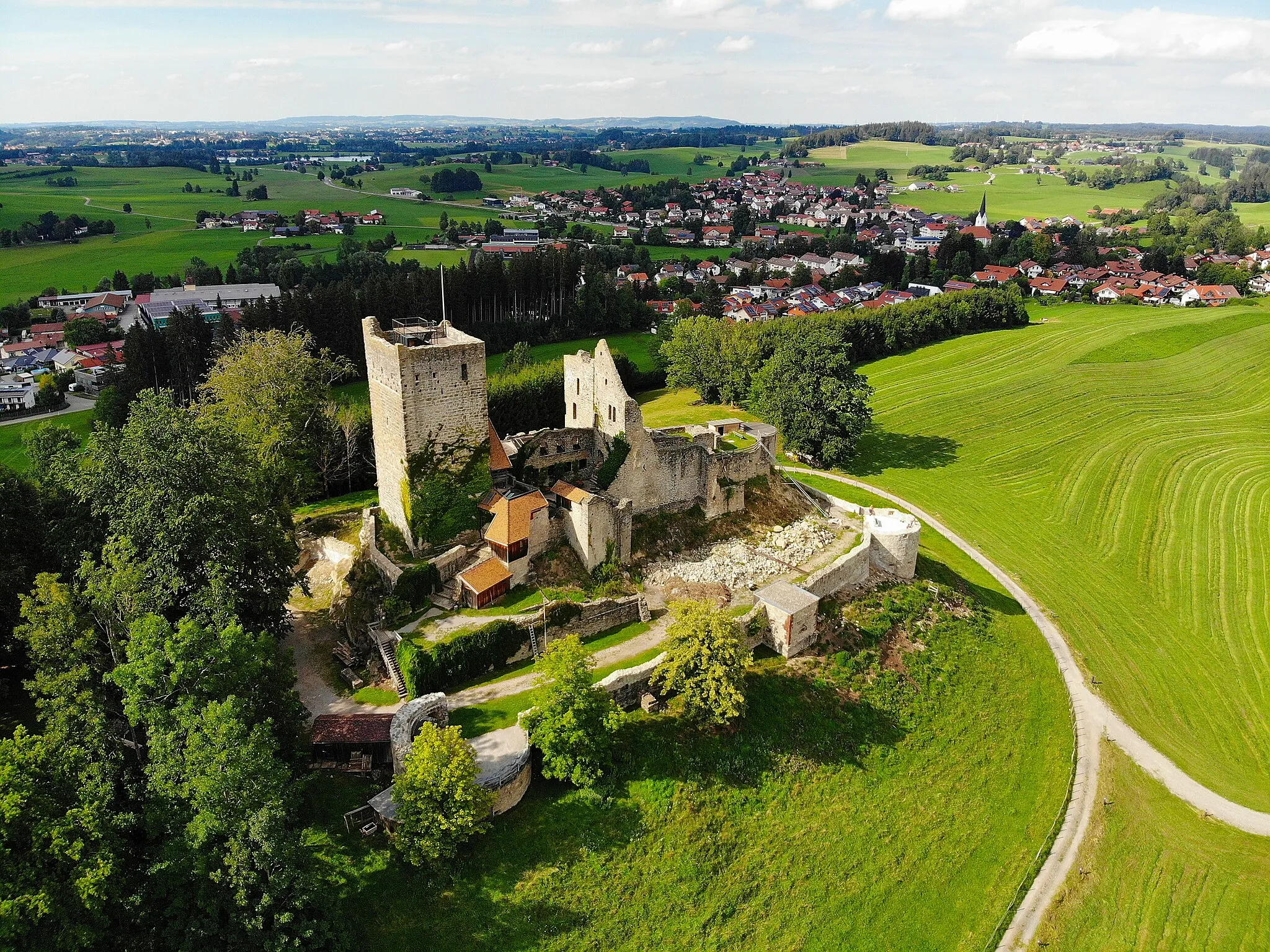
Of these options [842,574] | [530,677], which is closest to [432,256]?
[842,574]

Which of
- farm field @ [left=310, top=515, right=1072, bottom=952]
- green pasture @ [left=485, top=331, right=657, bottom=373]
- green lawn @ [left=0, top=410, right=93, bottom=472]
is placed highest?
green pasture @ [left=485, top=331, right=657, bottom=373]

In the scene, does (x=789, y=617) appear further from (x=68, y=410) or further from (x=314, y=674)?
(x=68, y=410)

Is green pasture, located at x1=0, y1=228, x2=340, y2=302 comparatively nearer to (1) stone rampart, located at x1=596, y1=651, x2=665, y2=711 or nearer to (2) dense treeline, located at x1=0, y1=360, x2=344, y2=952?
(2) dense treeline, located at x1=0, y1=360, x2=344, y2=952

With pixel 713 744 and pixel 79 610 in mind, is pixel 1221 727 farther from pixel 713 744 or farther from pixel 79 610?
pixel 79 610

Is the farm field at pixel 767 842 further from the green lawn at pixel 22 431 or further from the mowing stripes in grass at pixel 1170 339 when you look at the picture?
the mowing stripes in grass at pixel 1170 339

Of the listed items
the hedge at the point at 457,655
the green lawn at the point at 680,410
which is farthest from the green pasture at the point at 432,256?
the hedge at the point at 457,655

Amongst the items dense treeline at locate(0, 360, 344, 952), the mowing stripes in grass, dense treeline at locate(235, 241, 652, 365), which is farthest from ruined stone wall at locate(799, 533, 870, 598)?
the mowing stripes in grass
